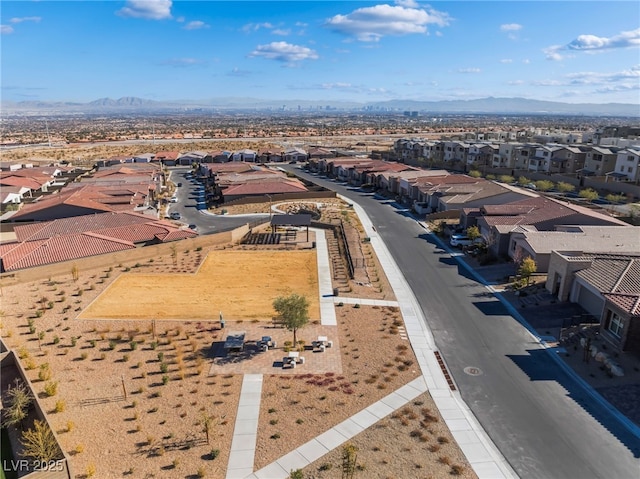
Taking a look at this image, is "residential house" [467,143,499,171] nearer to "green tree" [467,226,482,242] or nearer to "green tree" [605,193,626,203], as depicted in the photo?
"green tree" [605,193,626,203]

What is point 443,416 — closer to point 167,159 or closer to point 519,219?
point 519,219

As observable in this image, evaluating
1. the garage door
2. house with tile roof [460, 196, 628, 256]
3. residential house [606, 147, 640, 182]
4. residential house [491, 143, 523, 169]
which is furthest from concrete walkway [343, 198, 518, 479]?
residential house [491, 143, 523, 169]

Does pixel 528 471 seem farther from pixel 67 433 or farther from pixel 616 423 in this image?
pixel 67 433

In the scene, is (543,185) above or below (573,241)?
below

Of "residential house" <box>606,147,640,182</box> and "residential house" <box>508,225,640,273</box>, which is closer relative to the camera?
"residential house" <box>508,225,640,273</box>

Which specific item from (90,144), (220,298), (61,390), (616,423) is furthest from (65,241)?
(90,144)

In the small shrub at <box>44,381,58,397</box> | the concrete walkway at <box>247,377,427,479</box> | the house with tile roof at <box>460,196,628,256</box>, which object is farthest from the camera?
the house with tile roof at <box>460,196,628,256</box>

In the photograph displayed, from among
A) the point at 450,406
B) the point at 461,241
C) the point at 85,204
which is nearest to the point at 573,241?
the point at 461,241
